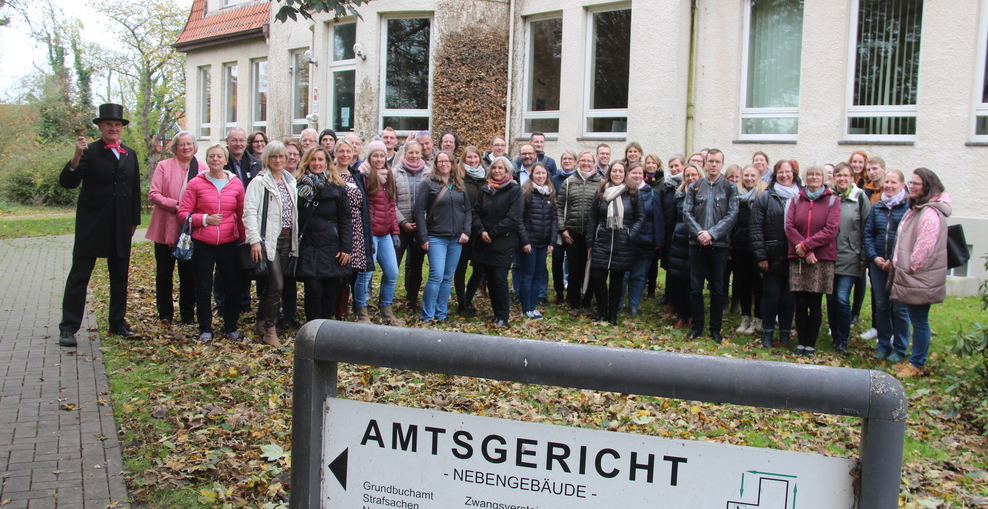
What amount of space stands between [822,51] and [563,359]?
12392mm

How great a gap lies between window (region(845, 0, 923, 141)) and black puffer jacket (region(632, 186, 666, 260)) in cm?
458

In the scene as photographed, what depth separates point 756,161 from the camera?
9586mm

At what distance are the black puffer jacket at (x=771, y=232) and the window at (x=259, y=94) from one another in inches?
707

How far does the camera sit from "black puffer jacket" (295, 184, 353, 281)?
7.78m

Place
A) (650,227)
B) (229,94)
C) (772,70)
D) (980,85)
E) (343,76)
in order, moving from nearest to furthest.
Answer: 1. (650,227)
2. (980,85)
3. (772,70)
4. (343,76)
5. (229,94)

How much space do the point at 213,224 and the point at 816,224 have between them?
5942 mm

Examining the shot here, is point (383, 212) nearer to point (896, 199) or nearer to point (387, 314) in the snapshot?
point (387, 314)

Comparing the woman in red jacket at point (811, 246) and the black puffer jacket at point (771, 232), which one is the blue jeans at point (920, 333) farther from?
the black puffer jacket at point (771, 232)

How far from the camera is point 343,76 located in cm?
1803

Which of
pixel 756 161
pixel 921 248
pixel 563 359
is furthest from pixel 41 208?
pixel 563 359

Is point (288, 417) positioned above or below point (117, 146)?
below

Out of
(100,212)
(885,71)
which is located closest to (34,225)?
(100,212)

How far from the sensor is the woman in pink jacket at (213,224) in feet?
25.6


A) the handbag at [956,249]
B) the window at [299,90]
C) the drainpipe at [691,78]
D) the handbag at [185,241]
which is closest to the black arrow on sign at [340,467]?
the handbag at [185,241]
